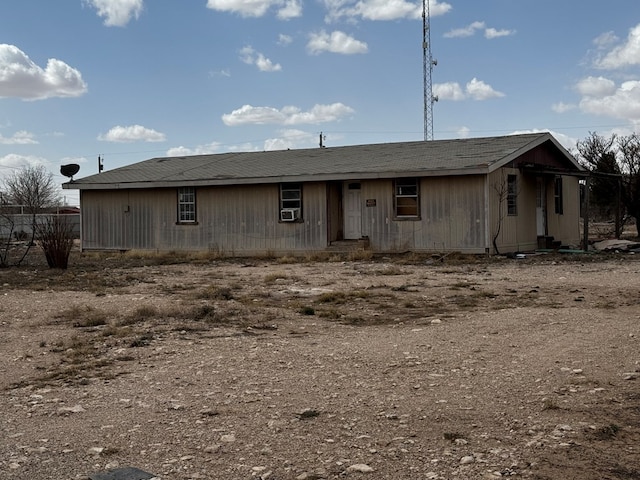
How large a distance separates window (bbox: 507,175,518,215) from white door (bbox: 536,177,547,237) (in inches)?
76.2

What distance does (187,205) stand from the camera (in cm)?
2355

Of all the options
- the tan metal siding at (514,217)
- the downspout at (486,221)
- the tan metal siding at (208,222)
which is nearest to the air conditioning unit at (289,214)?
the tan metal siding at (208,222)

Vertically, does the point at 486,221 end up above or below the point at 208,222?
below

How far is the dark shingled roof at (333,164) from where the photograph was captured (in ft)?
65.5

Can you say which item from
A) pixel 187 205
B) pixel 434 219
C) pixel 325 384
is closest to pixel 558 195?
pixel 434 219

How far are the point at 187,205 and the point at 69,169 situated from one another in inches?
180

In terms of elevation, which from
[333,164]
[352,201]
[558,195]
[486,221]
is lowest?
[486,221]

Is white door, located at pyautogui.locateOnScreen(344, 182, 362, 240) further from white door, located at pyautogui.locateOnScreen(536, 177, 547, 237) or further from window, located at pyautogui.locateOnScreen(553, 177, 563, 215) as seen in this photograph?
window, located at pyautogui.locateOnScreen(553, 177, 563, 215)

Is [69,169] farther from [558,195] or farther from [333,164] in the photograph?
[558,195]

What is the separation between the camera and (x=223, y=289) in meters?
12.5

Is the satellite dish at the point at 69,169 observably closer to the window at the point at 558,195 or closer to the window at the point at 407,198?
the window at the point at 407,198

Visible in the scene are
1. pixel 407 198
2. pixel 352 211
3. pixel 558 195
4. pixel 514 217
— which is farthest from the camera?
pixel 558 195

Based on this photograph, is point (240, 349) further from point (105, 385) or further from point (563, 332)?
point (563, 332)

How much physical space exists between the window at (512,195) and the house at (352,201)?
0.03 meters
